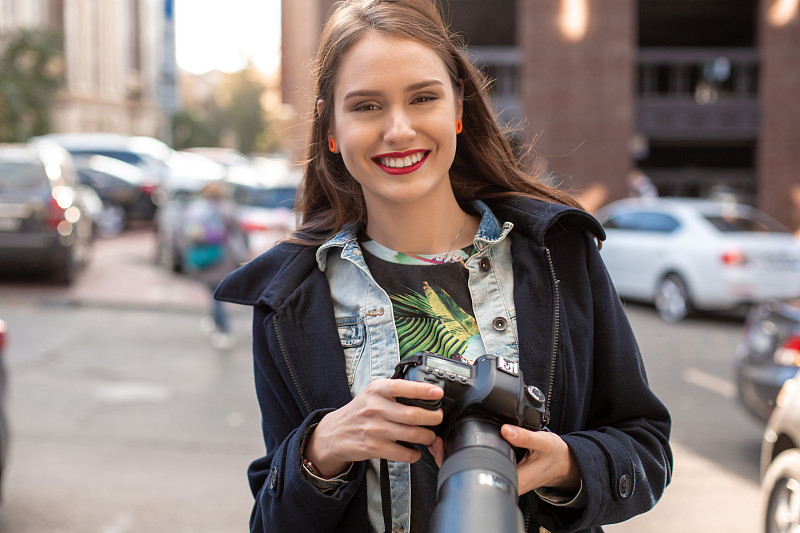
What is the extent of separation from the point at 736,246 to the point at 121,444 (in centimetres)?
775

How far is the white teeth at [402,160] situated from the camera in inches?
67.5

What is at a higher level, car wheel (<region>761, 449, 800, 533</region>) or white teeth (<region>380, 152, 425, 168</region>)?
white teeth (<region>380, 152, 425, 168</region>)

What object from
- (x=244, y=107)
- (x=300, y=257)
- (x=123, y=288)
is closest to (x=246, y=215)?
(x=123, y=288)

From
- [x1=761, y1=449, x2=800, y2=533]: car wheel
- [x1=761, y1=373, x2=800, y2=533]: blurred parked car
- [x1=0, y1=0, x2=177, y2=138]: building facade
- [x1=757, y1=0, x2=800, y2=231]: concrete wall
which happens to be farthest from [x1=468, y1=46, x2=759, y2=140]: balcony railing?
[x1=0, y1=0, x2=177, y2=138]: building facade

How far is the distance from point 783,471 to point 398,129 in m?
2.95

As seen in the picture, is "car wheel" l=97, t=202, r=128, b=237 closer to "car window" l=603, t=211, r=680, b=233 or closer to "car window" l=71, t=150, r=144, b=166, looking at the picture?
"car window" l=71, t=150, r=144, b=166

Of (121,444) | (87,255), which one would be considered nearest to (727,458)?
(121,444)

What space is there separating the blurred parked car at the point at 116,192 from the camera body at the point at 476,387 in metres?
18.4

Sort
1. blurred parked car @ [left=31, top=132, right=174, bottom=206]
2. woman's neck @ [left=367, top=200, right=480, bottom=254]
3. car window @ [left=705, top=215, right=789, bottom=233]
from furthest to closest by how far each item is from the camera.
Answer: blurred parked car @ [left=31, top=132, right=174, bottom=206]
car window @ [left=705, top=215, right=789, bottom=233]
woman's neck @ [left=367, top=200, right=480, bottom=254]

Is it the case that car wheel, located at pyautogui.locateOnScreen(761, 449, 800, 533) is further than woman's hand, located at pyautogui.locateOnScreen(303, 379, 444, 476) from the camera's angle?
Yes

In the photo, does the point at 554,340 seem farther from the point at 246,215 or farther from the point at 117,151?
the point at 117,151

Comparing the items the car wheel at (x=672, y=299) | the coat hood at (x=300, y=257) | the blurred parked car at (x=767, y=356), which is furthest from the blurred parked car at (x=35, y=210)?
the coat hood at (x=300, y=257)

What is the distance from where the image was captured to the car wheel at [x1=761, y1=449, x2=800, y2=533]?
362 centimetres

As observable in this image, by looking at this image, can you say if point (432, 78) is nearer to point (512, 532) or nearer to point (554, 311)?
point (554, 311)
